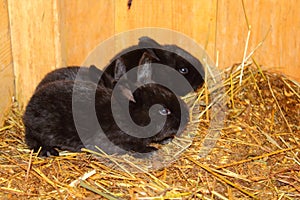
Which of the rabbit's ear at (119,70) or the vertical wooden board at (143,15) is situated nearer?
the rabbit's ear at (119,70)

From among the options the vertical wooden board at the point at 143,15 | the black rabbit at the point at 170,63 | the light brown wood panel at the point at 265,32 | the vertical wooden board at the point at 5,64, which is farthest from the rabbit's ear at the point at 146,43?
the vertical wooden board at the point at 5,64

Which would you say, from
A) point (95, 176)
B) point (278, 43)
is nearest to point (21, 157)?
point (95, 176)

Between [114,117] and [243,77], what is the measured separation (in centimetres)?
135

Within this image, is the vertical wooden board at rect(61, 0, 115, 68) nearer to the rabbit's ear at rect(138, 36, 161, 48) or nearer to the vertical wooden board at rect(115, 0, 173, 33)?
the vertical wooden board at rect(115, 0, 173, 33)

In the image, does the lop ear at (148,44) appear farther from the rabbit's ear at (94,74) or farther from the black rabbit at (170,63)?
the rabbit's ear at (94,74)

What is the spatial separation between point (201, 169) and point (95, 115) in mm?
799

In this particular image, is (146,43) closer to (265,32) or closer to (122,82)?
(122,82)

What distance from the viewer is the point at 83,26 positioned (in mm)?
5305

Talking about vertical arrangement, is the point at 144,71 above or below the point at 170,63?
above

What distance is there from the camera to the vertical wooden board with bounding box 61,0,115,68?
206 inches

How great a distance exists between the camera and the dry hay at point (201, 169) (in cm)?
413

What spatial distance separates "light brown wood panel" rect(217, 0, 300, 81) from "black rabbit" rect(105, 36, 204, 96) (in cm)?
29

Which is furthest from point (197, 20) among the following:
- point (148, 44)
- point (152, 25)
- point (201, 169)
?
point (201, 169)

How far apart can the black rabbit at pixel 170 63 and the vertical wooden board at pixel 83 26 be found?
9.5 inches
